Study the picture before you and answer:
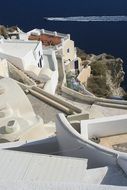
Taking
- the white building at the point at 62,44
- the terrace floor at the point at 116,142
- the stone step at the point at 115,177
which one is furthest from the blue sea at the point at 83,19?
the stone step at the point at 115,177

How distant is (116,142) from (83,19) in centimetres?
7640

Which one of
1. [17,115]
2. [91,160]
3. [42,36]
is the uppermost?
[91,160]

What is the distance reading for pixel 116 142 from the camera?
15.1m

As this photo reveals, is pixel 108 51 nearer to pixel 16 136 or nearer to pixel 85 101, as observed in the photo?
pixel 85 101

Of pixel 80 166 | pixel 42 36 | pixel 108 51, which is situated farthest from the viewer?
pixel 108 51

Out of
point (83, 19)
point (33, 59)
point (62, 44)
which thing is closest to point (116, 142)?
point (33, 59)

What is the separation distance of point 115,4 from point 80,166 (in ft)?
297

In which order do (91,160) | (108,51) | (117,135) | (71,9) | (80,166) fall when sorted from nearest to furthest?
(80,166) < (91,160) < (117,135) < (108,51) < (71,9)

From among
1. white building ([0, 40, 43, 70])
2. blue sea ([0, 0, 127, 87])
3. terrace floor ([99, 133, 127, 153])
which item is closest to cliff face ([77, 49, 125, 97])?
white building ([0, 40, 43, 70])

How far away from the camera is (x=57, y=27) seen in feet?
281

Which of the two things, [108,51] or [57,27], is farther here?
[57,27]

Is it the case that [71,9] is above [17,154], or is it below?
below

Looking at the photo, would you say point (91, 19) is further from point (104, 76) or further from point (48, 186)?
point (48, 186)

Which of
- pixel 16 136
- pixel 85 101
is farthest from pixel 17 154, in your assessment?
pixel 85 101
